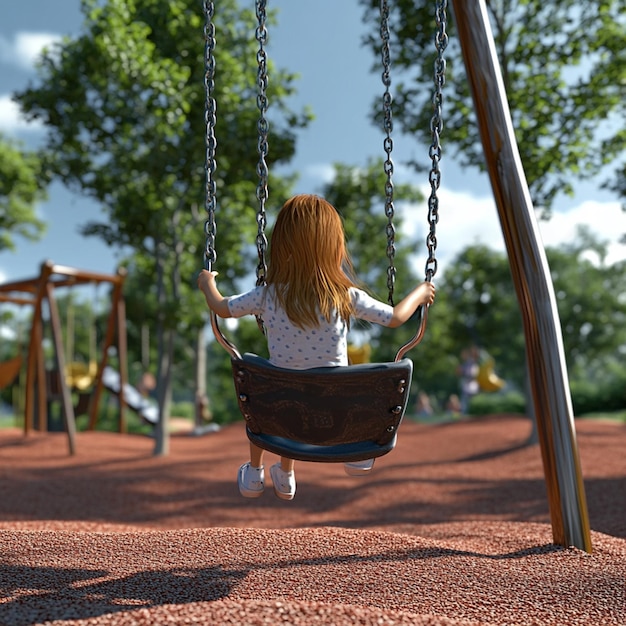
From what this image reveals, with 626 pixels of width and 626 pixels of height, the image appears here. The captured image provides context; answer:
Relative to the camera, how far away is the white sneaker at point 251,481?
3465mm

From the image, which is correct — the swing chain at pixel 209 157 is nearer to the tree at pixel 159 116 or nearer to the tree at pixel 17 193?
the tree at pixel 159 116

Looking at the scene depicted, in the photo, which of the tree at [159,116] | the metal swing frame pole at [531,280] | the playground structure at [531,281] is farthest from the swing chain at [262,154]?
the tree at [159,116]

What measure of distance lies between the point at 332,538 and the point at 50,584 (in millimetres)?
1630

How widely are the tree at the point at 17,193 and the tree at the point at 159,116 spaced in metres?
9.01

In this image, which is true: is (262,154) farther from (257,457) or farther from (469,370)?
(469,370)

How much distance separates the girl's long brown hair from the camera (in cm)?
328

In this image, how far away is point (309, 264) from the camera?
10.8 feet

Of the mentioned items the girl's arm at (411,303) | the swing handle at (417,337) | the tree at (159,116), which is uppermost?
the tree at (159,116)

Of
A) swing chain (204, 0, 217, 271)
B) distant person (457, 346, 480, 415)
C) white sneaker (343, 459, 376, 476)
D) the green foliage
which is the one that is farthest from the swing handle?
the green foliage

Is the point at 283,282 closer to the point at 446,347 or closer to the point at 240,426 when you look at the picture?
the point at 240,426

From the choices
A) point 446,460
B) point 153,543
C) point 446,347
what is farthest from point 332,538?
point 446,347

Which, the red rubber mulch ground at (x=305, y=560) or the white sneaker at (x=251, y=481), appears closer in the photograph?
the red rubber mulch ground at (x=305, y=560)

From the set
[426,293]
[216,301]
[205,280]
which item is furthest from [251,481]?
[426,293]

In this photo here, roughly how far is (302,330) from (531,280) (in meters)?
1.61
